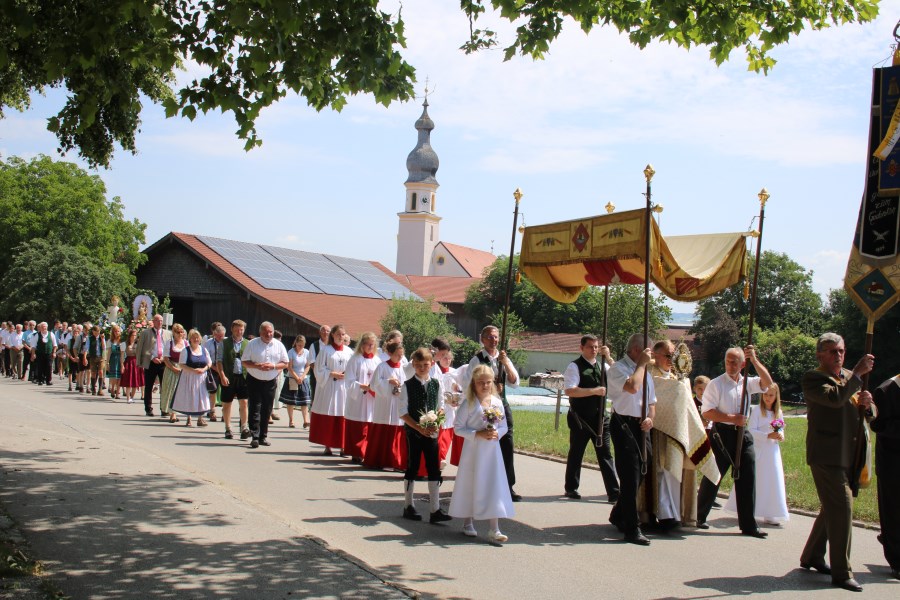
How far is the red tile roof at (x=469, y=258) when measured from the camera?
112562 millimetres

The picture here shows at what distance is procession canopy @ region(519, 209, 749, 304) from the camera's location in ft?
33.4

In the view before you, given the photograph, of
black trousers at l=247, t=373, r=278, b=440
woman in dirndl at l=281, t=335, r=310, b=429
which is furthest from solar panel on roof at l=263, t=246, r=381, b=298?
black trousers at l=247, t=373, r=278, b=440

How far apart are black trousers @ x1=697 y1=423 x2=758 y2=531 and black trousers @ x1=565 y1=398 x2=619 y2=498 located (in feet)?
3.88

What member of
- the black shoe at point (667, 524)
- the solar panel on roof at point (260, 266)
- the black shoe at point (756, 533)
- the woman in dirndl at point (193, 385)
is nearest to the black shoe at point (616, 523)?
the black shoe at point (667, 524)

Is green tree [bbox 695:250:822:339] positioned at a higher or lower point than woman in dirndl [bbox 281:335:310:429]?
higher

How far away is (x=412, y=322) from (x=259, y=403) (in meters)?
36.8

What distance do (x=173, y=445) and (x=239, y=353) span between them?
8.54ft

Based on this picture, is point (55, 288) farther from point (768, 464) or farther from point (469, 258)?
point (469, 258)

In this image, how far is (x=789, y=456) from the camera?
15.5m

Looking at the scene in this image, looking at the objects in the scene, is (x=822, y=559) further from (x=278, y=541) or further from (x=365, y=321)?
(x=365, y=321)

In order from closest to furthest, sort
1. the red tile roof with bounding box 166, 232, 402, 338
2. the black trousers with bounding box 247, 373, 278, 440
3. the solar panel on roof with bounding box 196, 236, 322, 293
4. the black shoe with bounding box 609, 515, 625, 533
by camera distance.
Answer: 1. the black shoe with bounding box 609, 515, 625, 533
2. the black trousers with bounding box 247, 373, 278, 440
3. the red tile roof with bounding box 166, 232, 402, 338
4. the solar panel on roof with bounding box 196, 236, 322, 293

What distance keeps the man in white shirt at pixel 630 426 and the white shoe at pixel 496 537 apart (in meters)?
1.20

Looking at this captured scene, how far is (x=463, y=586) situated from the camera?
262 inches

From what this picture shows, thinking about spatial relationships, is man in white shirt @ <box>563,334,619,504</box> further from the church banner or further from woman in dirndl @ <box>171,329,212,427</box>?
woman in dirndl @ <box>171,329,212,427</box>
